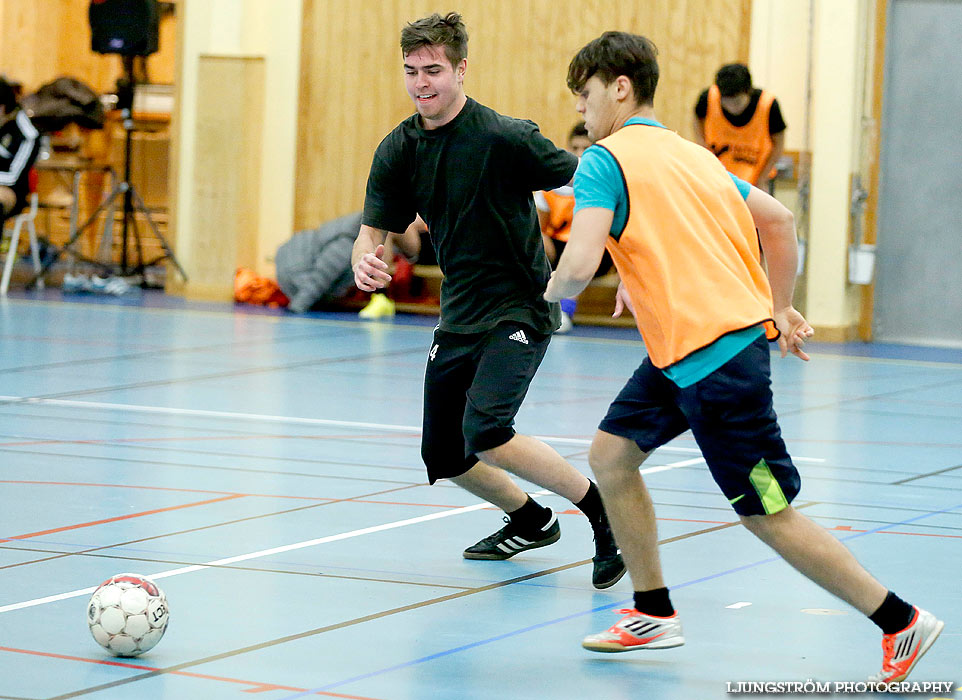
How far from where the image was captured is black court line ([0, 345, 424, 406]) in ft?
28.5

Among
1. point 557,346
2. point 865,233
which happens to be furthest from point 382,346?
point 865,233

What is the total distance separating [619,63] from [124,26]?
12515 mm

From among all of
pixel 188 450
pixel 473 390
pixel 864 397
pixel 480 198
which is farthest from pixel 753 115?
pixel 473 390

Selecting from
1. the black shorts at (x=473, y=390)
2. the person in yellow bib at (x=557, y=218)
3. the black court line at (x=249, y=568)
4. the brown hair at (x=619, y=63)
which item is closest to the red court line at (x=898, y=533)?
the black shorts at (x=473, y=390)

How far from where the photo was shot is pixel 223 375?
9.81 m

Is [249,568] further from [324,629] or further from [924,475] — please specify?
[924,475]

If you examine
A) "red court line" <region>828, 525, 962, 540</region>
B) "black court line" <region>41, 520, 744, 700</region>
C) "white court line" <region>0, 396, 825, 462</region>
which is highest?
"white court line" <region>0, 396, 825, 462</region>

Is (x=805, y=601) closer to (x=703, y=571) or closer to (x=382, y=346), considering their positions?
(x=703, y=571)

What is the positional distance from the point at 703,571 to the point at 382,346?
7206 mm

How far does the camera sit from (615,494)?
13.2ft

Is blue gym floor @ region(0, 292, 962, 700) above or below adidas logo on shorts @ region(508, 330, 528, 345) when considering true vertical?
below

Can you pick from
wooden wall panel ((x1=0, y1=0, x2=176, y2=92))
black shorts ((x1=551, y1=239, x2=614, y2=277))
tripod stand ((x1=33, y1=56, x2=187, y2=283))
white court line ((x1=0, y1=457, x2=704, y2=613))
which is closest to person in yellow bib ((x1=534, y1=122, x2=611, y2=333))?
black shorts ((x1=551, y1=239, x2=614, y2=277))

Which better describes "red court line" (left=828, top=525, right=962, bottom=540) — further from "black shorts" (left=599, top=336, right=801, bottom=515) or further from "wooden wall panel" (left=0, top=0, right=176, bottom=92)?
"wooden wall panel" (left=0, top=0, right=176, bottom=92)

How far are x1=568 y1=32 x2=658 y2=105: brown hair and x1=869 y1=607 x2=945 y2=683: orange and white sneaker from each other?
55.4 inches
